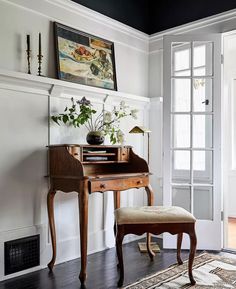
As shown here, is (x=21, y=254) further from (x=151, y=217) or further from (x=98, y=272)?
(x=151, y=217)

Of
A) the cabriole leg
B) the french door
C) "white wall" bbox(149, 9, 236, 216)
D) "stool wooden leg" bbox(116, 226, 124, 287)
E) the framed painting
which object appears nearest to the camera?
"stool wooden leg" bbox(116, 226, 124, 287)

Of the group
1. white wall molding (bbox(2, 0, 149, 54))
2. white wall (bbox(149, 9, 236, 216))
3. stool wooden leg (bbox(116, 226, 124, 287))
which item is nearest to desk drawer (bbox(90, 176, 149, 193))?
stool wooden leg (bbox(116, 226, 124, 287))

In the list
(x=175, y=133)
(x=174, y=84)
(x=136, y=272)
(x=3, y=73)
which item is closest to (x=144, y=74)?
(x=174, y=84)

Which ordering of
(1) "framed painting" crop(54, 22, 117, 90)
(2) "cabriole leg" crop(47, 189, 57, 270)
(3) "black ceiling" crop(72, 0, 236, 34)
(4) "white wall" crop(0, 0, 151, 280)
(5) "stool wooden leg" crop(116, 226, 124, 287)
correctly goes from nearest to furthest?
(5) "stool wooden leg" crop(116, 226, 124, 287) → (4) "white wall" crop(0, 0, 151, 280) → (2) "cabriole leg" crop(47, 189, 57, 270) → (1) "framed painting" crop(54, 22, 117, 90) → (3) "black ceiling" crop(72, 0, 236, 34)

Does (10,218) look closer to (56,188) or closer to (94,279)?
(56,188)

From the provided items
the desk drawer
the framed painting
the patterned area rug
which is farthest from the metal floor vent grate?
the framed painting

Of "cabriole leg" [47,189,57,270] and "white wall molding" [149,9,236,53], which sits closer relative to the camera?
"cabriole leg" [47,189,57,270]

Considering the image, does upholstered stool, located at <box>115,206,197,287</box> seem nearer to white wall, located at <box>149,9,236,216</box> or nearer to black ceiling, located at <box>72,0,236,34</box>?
white wall, located at <box>149,9,236,216</box>

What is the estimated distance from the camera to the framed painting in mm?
3254

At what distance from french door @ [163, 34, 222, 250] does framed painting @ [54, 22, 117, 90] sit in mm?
630

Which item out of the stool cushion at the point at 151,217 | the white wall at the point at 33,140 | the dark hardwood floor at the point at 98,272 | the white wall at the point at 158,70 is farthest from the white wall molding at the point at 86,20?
the dark hardwood floor at the point at 98,272

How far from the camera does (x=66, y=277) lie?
279 centimetres

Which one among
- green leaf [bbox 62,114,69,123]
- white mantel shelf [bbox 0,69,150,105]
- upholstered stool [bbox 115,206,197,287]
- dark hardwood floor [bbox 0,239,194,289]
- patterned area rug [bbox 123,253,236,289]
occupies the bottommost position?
dark hardwood floor [bbox 0,239,194,289]

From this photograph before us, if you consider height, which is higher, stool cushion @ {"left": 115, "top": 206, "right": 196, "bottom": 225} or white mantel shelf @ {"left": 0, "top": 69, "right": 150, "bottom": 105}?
white mantel shelf @ {"left": 0, "top": 69, "right": 150, "bottom": 105}
